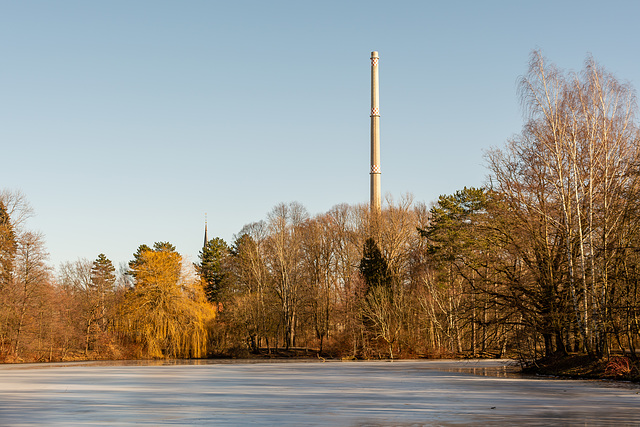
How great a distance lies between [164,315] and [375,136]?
31.9 meters

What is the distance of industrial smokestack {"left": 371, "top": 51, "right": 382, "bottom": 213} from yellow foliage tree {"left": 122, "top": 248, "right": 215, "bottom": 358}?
2185cm

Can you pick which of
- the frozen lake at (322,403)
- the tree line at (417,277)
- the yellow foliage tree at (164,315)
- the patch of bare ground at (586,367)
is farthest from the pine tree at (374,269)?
the frozen lake at (322,403)

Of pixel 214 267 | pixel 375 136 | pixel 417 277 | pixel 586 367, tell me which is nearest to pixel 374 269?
pixel 417 277

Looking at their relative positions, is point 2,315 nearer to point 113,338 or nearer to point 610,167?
point 113,338

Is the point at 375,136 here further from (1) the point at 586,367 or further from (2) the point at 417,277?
(1) the point at 586,367

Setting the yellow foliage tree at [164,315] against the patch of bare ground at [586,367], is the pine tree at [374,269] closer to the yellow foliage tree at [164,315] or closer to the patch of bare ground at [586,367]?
the yellow foliage tree at [164,315]

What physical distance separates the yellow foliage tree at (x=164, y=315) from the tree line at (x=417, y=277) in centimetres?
12

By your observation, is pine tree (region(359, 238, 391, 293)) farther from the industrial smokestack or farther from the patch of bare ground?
the patch of bare ground

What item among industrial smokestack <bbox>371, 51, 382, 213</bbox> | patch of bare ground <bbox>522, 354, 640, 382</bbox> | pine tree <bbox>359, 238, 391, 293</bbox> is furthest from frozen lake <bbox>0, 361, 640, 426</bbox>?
industrial smokestack <bbox>371, 51, 382, 213</bbox>

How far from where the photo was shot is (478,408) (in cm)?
1348

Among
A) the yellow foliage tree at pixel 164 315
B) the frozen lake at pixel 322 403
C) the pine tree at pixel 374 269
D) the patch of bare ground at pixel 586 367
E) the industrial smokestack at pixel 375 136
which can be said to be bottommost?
the frozen lake at pixel 322 403

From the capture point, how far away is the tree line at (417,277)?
85.1 feet

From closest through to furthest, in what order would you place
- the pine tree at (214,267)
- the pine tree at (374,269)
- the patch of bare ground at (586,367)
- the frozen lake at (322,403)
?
1. the frozen lake at (322,403)
2. the patch of bare ground at (586,367)
3. the pine tree at (374,269)
4. the pine tree at (214,267)

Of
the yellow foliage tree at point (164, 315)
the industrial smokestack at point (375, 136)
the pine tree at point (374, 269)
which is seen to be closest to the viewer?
the pine tree at point (374, 269)
